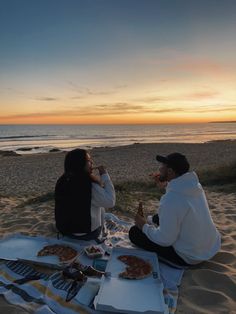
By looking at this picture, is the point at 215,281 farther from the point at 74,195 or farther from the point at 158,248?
the point at 74,195

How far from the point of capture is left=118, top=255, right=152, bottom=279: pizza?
11.4ft

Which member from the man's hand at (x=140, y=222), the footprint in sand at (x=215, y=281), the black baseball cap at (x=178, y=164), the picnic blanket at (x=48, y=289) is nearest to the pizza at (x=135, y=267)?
the picnic blanket at (x=48, y=289)

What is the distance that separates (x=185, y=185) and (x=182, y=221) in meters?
0.39

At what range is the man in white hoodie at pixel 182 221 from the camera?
3.52 m

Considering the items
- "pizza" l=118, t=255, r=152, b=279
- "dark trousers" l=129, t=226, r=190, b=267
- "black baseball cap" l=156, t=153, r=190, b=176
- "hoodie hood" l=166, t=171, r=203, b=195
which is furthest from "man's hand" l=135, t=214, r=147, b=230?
"black baseball cap" l=156, t=153, r=190, b=176

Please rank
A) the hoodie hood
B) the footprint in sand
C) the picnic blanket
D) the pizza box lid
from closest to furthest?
the picnic blanket < the footprint in sand < the hoodie hood < the pizza box lid

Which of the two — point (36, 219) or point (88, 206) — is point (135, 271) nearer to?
point (88, 206)

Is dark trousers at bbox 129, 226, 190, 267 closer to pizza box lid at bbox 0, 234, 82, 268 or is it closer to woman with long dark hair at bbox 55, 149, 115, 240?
woman with long dark hair at bbox 55, 149, 115, 240

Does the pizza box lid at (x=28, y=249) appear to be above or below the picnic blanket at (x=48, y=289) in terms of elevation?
above

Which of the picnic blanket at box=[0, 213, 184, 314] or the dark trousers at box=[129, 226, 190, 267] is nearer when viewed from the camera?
the picnic blanket at box=[0, 213, 184, 314]

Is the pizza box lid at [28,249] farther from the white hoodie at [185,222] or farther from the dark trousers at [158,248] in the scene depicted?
the white hoodie at [185,222]

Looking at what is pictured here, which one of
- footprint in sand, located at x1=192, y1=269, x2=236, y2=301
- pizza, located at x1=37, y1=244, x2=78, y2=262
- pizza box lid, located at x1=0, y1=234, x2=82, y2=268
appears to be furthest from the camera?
pizza, located at x1=37, y1=244, x2=78, y2=262

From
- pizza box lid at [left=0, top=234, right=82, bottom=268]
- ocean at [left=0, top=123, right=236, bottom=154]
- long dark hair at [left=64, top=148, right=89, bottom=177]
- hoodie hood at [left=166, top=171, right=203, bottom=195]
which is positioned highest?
long dark hair at [left=64, top=148, right=89, bottom=177]

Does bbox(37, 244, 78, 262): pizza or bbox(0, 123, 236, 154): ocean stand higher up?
bbox(37, 244, 78, 262): pizza
